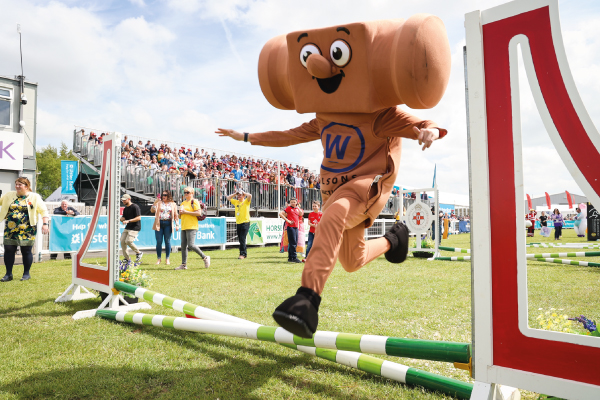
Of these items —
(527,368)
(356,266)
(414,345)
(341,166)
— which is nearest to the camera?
(527,368)

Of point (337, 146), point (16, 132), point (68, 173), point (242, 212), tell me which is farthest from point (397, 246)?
point (16, 132)

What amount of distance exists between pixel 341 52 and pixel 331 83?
0.19m

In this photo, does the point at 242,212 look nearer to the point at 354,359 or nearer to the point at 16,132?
the point at 354,359

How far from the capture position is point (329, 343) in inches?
95.8

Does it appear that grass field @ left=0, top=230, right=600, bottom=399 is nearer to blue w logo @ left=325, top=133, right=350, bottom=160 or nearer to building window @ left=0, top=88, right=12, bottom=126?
blue w logo @ left=325, top=133, right=350, bottom=160

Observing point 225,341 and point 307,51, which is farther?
point 225,341

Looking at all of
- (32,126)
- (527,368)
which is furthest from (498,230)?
(32,126)

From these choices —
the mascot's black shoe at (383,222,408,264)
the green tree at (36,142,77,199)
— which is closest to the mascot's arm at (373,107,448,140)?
the mascot's black shoe at (383,222,408,264)

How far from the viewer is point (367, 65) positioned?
221cm

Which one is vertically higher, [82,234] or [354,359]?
[82,234]

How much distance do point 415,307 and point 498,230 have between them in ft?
10.6

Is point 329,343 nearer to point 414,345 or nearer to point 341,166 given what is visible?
point 414,345

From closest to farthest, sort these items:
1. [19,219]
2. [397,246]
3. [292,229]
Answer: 1. [397,246]
2. [19,219]
3. [292,229]

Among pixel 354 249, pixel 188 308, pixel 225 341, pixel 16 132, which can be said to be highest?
pixel 16 132
